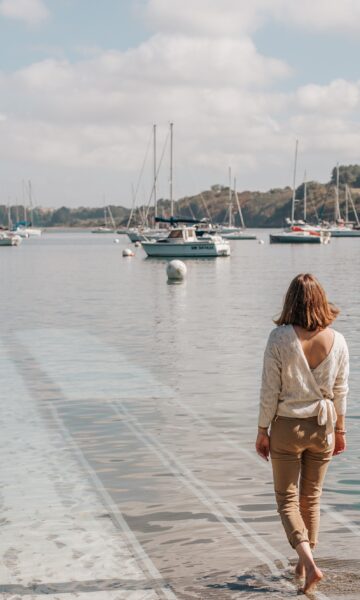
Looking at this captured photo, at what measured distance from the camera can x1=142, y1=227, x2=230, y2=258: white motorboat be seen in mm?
70125

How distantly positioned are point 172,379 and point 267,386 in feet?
29.6

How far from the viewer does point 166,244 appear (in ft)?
232

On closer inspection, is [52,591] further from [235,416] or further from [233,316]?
[233,316]

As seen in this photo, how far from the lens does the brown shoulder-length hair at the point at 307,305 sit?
5.27 metres

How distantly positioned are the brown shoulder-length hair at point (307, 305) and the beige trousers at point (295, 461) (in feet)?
1.82

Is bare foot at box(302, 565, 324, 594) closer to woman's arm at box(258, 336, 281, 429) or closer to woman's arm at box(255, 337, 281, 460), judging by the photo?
woman's arm at box(255, 337, 281, 460)

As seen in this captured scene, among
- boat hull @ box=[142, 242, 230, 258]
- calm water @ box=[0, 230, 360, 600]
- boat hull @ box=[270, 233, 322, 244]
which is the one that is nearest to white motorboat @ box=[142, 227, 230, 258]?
boat hull @ box=[142, 242, 230, 258]

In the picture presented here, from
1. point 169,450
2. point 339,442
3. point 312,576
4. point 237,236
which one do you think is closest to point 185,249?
point 169,450

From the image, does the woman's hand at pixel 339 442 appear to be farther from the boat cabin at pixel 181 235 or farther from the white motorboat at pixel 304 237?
the white motorboat at pixel 304 237

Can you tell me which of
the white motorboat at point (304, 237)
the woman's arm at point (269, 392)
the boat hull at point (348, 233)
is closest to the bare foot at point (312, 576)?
the woman's arm at point (269, 392)

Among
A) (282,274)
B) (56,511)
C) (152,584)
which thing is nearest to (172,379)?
(56,511)

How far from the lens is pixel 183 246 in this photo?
69.9 m

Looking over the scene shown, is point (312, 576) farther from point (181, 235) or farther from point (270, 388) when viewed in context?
point (181, 235)

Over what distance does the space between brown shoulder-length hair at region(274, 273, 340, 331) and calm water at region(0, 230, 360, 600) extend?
154cm
